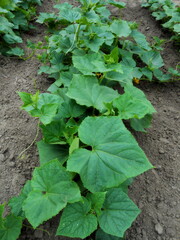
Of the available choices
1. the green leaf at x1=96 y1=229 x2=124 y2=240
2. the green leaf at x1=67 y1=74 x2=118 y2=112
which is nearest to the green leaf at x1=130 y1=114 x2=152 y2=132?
the green leaf at x1=67 y1=74 x2=118 y2=112

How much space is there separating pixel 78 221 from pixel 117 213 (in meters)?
0.26

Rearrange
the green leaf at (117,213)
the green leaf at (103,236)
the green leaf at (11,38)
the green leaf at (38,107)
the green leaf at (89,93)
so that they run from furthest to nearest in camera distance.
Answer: the green leaf at (11,38) < the green leaf at (89,93) < the green leaf at (38,107) < the green leaf at (103,236) < the green leaf at (117,213)

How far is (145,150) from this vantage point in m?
2.13

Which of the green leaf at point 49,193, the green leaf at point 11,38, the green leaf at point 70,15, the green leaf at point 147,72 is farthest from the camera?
the green leaf at point 11,38

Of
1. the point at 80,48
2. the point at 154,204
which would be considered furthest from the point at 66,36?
the point at 154,204

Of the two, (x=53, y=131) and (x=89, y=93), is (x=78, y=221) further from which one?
(x=89, y=93)

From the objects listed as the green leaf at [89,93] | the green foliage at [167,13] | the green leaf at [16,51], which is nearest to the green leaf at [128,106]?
the green leaf at [89,93]

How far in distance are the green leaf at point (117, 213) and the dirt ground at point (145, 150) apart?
337 mm

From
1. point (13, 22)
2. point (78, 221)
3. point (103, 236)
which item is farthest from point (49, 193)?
point (13, 22)

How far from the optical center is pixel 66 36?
2709 millimetres

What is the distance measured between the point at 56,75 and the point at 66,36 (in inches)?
21.7

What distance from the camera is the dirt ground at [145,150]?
67.3 inches

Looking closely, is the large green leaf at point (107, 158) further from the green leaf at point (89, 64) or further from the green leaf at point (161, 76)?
the green leaf at point (161, 76)

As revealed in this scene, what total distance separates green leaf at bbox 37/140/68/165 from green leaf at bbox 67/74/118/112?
0.41 metres
